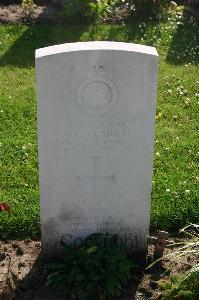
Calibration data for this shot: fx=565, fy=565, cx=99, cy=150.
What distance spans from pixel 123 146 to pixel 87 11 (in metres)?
5.29

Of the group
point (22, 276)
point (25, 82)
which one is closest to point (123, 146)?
point (22, 276)

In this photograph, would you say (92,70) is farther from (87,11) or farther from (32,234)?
(87,11)

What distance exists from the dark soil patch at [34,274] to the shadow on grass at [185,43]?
399 cm

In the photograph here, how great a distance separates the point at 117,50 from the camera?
3.76 m

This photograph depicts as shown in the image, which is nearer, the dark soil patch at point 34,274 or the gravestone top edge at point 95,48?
the gravestone top edge at point 95,48

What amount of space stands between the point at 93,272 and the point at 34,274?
557 millimetres

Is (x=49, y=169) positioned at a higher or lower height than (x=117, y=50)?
lower

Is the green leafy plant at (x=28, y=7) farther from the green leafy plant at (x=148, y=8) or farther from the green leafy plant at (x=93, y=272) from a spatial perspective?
the green leafy plant at (x=93, y=272)

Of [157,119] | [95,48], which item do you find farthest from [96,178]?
[157,119]

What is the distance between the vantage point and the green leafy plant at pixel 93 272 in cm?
405

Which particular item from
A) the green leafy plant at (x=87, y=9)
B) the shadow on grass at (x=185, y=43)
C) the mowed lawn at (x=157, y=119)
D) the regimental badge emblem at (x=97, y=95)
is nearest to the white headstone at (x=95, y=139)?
the regimental badge emblem at (x=97, y=95)

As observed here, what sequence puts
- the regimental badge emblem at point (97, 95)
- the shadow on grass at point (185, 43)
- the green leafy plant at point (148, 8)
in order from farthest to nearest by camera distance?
the green leafy plant at point (148, 8)
the shadow on grass at point (185, 43)
the regimental badge emblem at point (97, 95)

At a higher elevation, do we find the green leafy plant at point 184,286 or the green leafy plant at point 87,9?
the green leafy plant at point 87,9

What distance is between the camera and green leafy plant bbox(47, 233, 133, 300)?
4051mm
